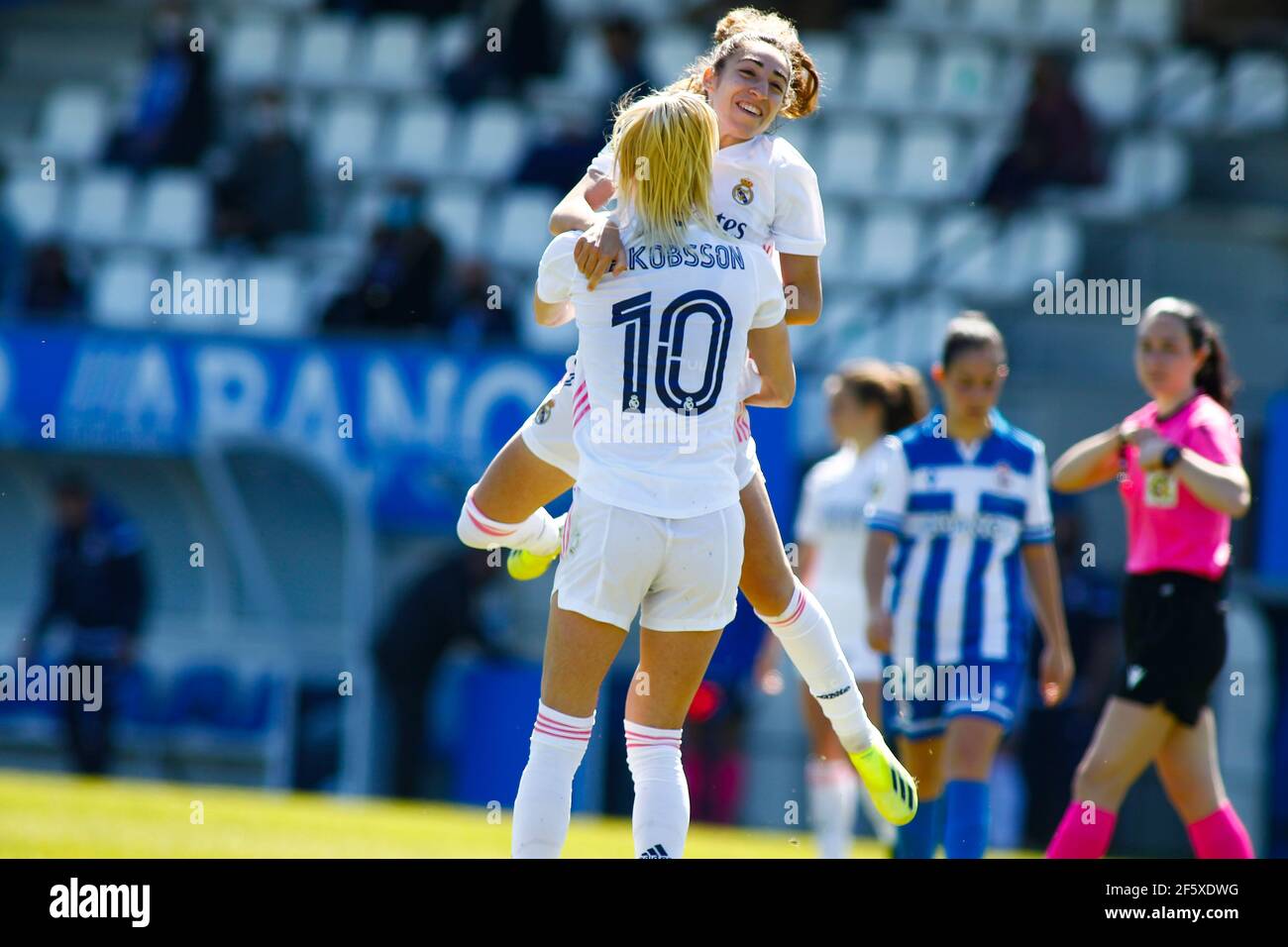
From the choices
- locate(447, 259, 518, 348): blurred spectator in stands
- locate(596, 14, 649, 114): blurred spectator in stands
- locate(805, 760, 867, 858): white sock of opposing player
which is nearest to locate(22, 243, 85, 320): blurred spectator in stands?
locate(447, 259, 518, 348): blurred spectator in stands

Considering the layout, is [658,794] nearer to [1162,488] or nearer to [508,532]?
[508,532]

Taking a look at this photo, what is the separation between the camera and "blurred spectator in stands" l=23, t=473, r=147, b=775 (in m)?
12.1

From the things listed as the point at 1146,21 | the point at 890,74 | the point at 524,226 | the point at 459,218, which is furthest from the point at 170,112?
the point at 1146,21

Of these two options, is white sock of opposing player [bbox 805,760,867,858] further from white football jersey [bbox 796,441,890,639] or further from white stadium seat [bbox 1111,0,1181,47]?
white stadium seat [bbox 1111,0,1181,47]

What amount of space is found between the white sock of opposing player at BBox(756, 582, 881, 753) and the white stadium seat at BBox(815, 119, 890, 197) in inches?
384

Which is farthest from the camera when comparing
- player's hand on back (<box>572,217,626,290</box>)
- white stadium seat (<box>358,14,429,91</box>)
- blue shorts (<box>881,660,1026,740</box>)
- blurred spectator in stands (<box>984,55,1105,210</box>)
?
white stadium seat (<box>358,14,429,91</box>)

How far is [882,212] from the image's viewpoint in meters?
14.1

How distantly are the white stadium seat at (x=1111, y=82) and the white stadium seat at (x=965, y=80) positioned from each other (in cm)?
72

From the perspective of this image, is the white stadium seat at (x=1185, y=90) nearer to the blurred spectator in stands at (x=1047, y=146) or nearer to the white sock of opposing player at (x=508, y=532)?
the blurred spectator in stands at (x=1047, y=146)

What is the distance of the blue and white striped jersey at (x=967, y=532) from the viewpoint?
6273 mm

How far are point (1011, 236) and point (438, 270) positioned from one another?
4.19 metres

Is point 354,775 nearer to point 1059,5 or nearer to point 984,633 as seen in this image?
point 984,633

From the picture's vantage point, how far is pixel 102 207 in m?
15.2

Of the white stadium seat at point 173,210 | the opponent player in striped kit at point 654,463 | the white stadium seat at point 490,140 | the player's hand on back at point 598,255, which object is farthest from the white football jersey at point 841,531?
the white stadium seat at point 173,210
